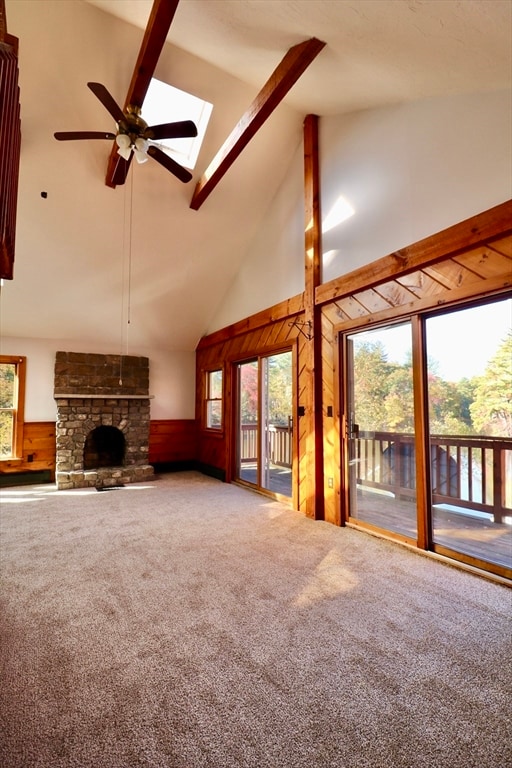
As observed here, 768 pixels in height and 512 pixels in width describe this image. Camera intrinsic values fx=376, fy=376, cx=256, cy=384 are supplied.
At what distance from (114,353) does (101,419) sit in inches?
51.5

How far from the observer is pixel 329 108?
4188mm

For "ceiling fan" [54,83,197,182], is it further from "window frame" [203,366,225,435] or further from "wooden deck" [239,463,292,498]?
"wooden deck" [239,463,292,498]

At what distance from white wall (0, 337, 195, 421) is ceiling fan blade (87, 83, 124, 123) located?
172 inches

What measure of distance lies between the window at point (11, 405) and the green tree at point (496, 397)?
6587 mm

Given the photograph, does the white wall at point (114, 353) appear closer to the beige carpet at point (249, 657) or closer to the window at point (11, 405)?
the window at point (11, 405)

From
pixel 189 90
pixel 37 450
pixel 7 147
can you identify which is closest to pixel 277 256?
pixel 189 90

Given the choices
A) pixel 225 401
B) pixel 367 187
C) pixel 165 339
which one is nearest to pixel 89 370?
pixel 165 339

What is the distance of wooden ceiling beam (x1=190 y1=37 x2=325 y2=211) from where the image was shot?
3.08 metres

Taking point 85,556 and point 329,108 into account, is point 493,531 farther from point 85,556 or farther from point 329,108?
point 329,108

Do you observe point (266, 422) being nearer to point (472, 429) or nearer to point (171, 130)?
point (472, 429)

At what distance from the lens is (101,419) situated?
260 inches

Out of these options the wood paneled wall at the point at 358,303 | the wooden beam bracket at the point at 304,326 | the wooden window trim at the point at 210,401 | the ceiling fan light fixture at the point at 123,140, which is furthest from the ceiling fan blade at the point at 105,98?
the wooden window trim at the point at 210,401

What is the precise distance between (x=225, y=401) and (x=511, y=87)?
5126 mm

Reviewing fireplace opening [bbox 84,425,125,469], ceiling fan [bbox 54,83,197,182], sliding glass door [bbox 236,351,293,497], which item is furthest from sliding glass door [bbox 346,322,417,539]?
fireplace opening [bbox 84,425,125,469]
